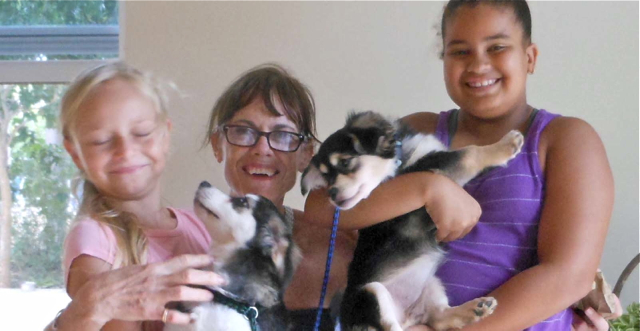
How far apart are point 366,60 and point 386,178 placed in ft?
4.35

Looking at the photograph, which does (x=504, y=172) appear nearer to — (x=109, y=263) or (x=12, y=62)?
(x=109, y=263)

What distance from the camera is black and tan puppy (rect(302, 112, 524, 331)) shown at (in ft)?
4.51

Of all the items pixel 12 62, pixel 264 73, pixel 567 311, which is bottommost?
pixel 567 311

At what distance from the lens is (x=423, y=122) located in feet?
5.41

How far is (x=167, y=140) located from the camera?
5.14 feet

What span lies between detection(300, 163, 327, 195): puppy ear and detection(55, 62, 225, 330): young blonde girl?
32cm

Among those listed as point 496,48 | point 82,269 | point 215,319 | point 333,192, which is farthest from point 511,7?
point 82,269

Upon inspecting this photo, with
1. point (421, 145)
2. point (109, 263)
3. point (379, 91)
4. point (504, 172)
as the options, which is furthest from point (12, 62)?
point (504, 172)

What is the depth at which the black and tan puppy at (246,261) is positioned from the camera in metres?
1.23

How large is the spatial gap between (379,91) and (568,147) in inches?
55.1

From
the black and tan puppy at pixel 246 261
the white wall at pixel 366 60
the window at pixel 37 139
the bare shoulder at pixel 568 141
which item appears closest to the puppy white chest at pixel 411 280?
the black and tan puppy at pixel 246 261

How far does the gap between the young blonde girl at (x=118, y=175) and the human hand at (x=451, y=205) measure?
0.62 meters

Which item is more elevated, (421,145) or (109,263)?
(421,145)

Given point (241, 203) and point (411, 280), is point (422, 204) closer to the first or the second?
point (411, 280)
